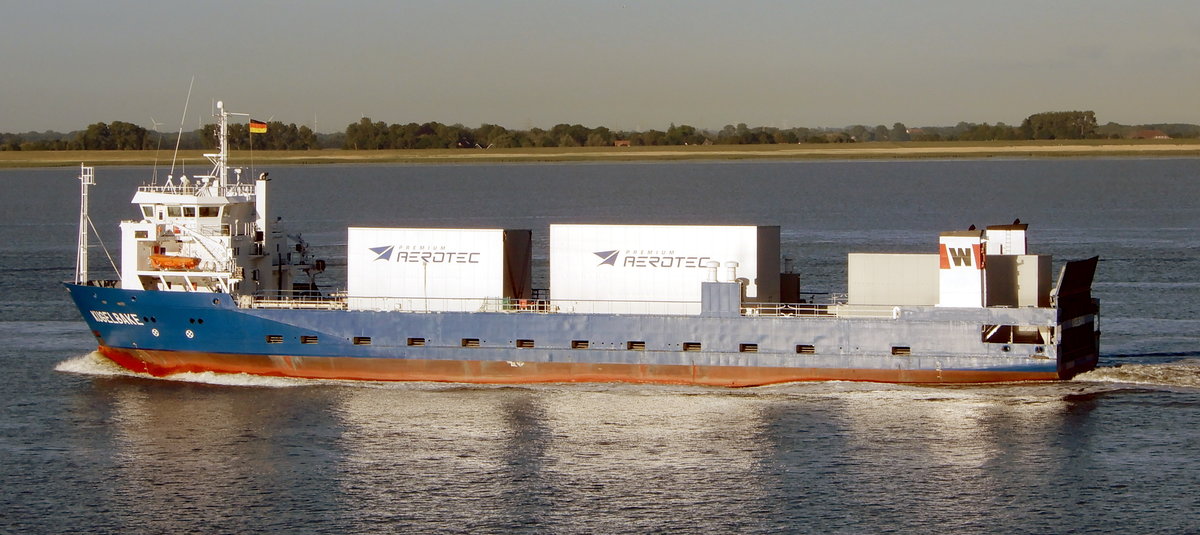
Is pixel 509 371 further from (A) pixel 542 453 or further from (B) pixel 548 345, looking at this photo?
(A) pixel 542 453

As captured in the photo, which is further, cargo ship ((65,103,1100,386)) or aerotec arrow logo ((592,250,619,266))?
aerotec arrow logo ((592,250,619,266))

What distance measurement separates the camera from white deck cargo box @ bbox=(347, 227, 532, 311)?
144 ft

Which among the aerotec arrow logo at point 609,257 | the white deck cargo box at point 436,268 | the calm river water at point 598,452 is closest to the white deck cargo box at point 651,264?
the aerotec arrow logo at point 609,257

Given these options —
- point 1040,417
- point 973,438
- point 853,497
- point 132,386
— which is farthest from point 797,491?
point 132,386

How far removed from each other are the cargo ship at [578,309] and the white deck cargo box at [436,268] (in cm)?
5

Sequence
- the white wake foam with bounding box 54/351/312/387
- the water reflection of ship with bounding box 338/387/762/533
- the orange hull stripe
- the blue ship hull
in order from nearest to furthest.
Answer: the water reflection of ship with bounding box 338/387/762/533
the blue ship hull
the orange hull stripe
the white wake foam with bounding box 54/351/312/387

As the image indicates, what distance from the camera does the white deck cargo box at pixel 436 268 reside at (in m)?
43.9

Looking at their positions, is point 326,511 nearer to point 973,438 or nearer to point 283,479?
point 283,479

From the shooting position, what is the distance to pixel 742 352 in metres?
41.9

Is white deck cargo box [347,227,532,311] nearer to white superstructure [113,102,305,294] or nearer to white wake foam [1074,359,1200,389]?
white superstructure [113,102,305,294]

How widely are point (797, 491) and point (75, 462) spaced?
54.5 ft

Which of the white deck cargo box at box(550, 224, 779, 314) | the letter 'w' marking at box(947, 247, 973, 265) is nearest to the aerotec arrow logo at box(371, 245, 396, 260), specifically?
the white deck cargo box at box(550, 224, 779, 314)

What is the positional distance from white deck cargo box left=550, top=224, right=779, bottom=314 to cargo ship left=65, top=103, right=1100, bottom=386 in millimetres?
57

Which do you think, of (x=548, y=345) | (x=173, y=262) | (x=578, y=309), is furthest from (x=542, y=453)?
(x=173, y=262)
